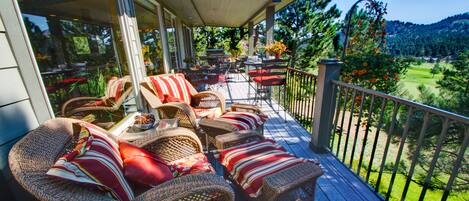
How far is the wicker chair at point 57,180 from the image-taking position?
30.6 inches

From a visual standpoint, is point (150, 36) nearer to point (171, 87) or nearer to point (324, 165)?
point (171, 87)

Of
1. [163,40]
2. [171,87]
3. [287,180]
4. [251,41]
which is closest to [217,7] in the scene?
[163,40]

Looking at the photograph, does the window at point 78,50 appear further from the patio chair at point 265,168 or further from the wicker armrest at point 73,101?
the patio chair at point 265,168

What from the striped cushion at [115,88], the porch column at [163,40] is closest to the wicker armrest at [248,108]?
the striped cushion at [115,88]

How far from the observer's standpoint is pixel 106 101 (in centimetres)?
219

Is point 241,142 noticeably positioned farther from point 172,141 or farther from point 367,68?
point 367,68

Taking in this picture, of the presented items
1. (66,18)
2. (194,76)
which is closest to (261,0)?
(194,76)

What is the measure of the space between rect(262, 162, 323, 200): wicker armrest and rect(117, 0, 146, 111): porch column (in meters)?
2.36

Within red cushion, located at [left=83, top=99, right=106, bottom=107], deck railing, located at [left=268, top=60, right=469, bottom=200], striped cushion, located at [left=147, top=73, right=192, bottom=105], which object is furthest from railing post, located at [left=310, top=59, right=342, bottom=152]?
red cushion, located at [left=83, top=99, right=106, bottom=107]

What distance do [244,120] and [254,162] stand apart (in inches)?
32.2

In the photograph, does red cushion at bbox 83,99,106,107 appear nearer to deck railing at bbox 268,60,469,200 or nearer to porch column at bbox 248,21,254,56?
deck railing at bbox 268,60,469,200

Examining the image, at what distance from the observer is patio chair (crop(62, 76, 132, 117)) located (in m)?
1.66

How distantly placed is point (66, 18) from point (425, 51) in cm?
525

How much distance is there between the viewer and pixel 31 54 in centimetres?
126
